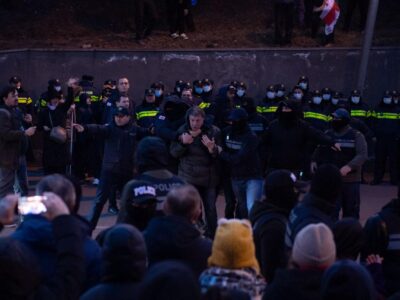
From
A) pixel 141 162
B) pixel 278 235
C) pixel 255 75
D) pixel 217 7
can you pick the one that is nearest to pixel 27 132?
pixel 141 162

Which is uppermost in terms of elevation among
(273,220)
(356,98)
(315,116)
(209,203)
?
(273,220)

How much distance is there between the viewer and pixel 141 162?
7820 mm

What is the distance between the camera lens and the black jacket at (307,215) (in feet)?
21.9

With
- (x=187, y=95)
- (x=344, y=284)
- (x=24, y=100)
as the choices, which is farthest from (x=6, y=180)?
(x=344, y=284)

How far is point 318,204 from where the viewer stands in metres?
7.01

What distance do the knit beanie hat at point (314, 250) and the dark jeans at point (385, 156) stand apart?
11.4 metres

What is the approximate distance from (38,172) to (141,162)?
9691 mm

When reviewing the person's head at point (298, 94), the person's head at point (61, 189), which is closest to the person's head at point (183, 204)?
the person's head at point (61, 189)

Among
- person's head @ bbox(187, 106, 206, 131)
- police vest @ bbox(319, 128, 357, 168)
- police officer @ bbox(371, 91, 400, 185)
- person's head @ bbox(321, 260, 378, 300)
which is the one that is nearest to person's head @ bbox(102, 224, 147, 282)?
person's head @ bbox(321, 260, 378, 300)

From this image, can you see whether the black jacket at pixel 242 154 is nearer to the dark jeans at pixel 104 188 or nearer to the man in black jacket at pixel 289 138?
the man in black jacket at pixel 289 138

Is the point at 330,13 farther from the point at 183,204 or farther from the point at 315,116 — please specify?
the point at 183,204

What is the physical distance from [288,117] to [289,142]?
31 centimetres

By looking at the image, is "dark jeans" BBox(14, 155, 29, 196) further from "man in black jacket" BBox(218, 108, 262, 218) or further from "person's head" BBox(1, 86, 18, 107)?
"man in black jacket" BBox(218, 108, 262, 218)

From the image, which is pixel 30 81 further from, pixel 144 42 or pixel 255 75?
pixel 255 75
